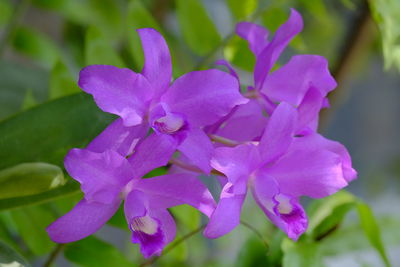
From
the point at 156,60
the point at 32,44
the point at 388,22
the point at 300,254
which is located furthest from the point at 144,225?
the point at 32,44

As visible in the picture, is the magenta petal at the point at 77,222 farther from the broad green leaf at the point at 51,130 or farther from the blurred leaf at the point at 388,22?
the blurred leaf at the point at 388,22

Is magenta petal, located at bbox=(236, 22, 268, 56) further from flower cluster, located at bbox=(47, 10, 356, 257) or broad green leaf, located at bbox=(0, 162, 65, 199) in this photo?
broad green leaf, located at bbox=(0, 162, 65, 199)

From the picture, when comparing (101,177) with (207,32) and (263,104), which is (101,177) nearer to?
(263,104)

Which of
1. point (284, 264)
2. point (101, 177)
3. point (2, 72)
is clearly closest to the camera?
point (101, 177)

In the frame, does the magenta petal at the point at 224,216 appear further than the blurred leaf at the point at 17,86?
No

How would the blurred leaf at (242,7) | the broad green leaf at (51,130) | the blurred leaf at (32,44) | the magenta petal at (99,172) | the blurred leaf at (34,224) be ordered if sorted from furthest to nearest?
the blurred leaf at (32,44), the blurred leaf at (242,7), the blurred leaf at (34,224), the broad green leaf at (51,130), the magenta petal at (99,172)

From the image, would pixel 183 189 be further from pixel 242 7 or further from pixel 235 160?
pixel 242 7

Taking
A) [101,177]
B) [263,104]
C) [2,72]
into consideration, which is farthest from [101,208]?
[2,72]

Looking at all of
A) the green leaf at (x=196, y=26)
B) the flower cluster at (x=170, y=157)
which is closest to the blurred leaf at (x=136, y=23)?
the green leaf at (x=196, y=26)
